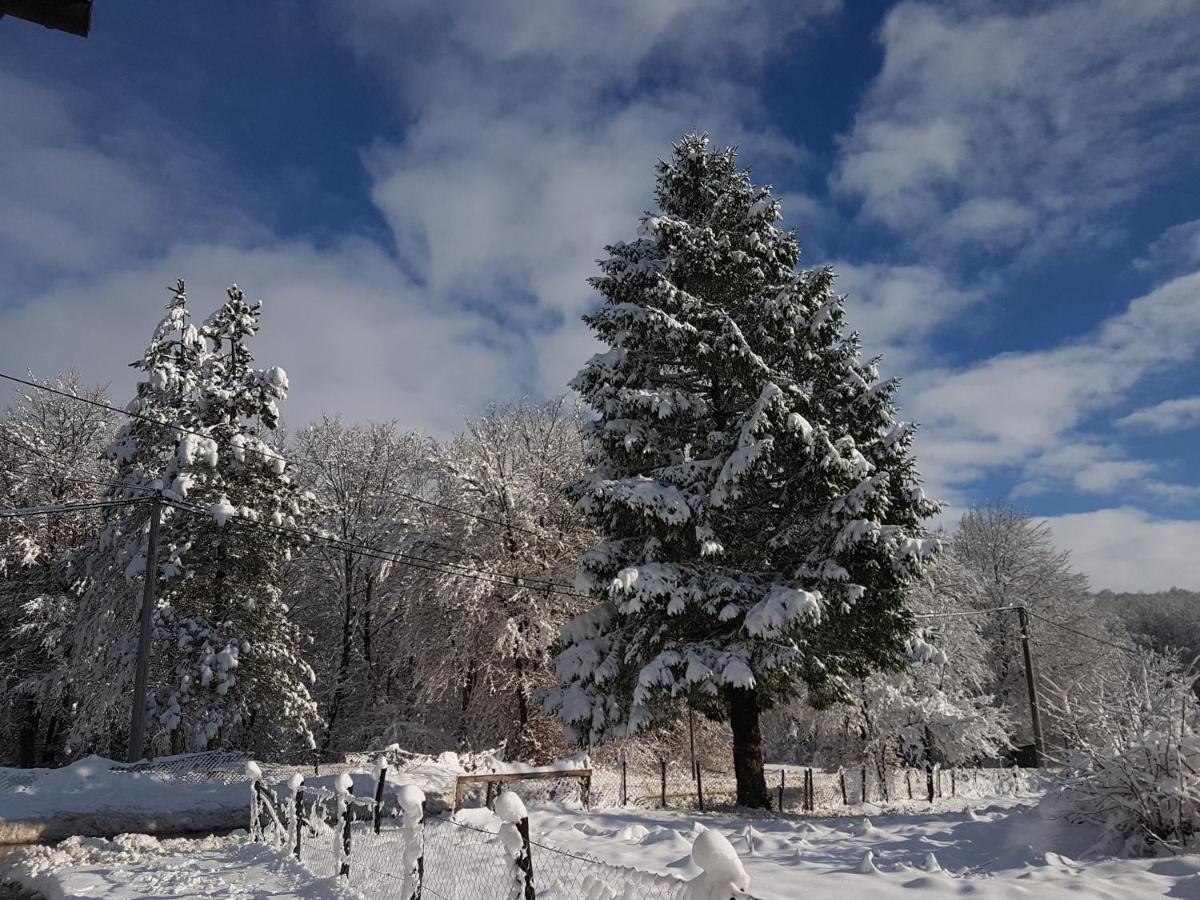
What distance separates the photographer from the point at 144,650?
1714cm

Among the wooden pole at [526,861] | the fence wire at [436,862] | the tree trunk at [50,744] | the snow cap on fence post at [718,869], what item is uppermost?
the snow cap on fence post at [718,869]

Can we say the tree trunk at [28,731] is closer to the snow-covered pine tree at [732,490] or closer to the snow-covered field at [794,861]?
the snow-covered field at [794,861]

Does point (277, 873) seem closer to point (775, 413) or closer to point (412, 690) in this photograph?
point (775, 413)

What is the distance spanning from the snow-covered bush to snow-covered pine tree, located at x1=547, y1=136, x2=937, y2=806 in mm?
4235

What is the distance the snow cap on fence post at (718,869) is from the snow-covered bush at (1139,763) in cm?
552

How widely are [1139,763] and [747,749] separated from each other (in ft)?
24.1

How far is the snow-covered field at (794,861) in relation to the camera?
5949mm

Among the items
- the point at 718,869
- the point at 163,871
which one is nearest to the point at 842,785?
the point at 163,871

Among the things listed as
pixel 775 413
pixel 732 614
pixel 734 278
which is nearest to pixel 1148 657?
pixel 732 614

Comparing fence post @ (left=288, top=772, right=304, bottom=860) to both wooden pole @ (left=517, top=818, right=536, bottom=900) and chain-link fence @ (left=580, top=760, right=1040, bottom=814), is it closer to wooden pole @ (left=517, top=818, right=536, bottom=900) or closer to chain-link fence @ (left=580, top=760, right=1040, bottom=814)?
wooden pole @ (left=517, top=818, right=536, bottom=900)

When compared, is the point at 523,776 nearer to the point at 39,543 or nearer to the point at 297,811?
the point at 297,811

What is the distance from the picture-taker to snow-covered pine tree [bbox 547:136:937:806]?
12.9 metres

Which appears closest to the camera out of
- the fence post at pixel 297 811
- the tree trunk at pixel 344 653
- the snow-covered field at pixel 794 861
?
the snow-covered field at pixel 794 861

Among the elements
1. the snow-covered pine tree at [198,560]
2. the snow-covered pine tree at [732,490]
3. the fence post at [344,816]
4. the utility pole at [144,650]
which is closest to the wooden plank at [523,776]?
the snow-covered pine tree at [732,490]
